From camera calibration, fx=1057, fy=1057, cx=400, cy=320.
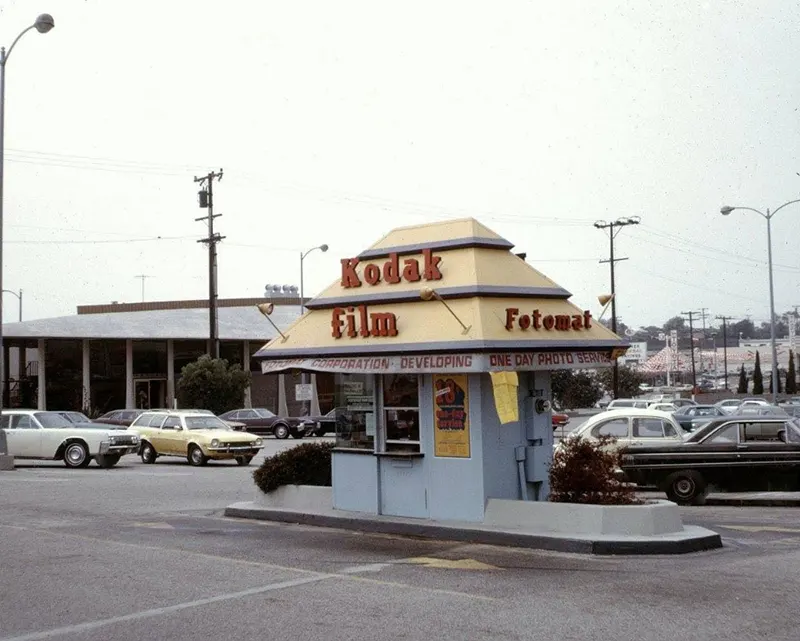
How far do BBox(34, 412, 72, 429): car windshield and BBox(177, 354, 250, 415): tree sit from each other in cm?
1986

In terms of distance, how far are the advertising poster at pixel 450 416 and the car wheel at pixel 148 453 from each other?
62.1 feet

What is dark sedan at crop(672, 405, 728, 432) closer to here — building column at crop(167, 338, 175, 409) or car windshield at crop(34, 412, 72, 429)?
car windshield at crop(34, 412, 72, 429)

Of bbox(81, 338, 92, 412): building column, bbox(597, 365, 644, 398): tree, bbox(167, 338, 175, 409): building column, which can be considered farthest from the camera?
bbox(597, 365, 644, 398): tree

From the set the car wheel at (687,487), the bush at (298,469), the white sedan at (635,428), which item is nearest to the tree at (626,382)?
the white sedan at (635,428)

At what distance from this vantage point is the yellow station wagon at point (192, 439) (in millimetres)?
30266

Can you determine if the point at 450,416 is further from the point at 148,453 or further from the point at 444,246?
the point at 148,453

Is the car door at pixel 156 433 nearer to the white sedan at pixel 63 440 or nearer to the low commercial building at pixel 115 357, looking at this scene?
the white sedan at pixel 63 440

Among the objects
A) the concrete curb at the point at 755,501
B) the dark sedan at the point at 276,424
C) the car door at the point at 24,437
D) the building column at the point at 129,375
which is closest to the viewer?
the concrete curb at the point at 755,501

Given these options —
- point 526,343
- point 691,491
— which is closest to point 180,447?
point 691,491

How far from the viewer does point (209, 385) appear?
50.3m

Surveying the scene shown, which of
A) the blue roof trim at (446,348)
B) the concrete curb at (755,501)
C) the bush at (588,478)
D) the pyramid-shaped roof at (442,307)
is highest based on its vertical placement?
the pyramid-shaped roof at (442,307)

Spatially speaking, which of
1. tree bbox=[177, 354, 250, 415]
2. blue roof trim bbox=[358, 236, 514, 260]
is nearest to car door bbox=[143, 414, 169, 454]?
blue roof trim bbox=[358, 236, 514, 260]

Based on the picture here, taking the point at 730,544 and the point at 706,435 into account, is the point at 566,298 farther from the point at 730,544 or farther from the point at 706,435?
the point at 706,435

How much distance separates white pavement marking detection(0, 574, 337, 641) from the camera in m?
8.59
